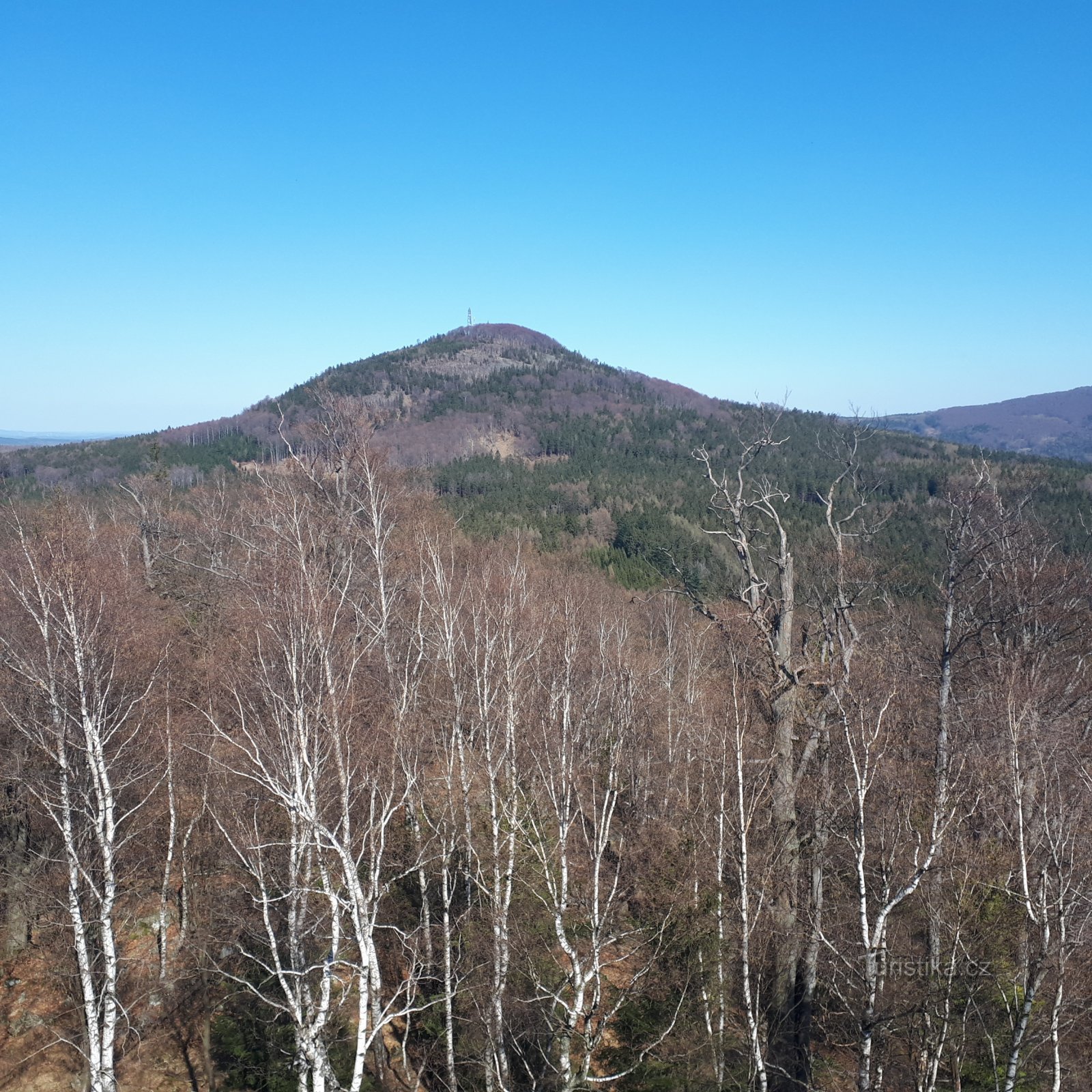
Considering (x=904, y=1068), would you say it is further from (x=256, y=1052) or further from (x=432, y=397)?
(x=432, y=397)

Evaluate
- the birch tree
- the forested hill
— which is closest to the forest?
the birch tree

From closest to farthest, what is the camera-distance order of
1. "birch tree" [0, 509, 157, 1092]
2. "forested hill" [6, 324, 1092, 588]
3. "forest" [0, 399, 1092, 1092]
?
1. "forest" [0, 399, 1092, 1092]
2. "birch tree" [0, 509, 157, 1092]
3. "forested hill" [6, 324, 1092, 588]

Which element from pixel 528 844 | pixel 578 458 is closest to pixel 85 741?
pixel 528 844

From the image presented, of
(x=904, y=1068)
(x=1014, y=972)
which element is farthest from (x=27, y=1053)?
(x=1014, y=972)

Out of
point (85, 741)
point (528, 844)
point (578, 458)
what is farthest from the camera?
point (578, 458)

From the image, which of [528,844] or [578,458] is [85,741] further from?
[578,458]

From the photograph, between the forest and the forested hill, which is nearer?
the forest

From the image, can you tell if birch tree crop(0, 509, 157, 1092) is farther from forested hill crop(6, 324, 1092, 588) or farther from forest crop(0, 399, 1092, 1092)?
forested hill crop(6, 324, 1092, 588)
